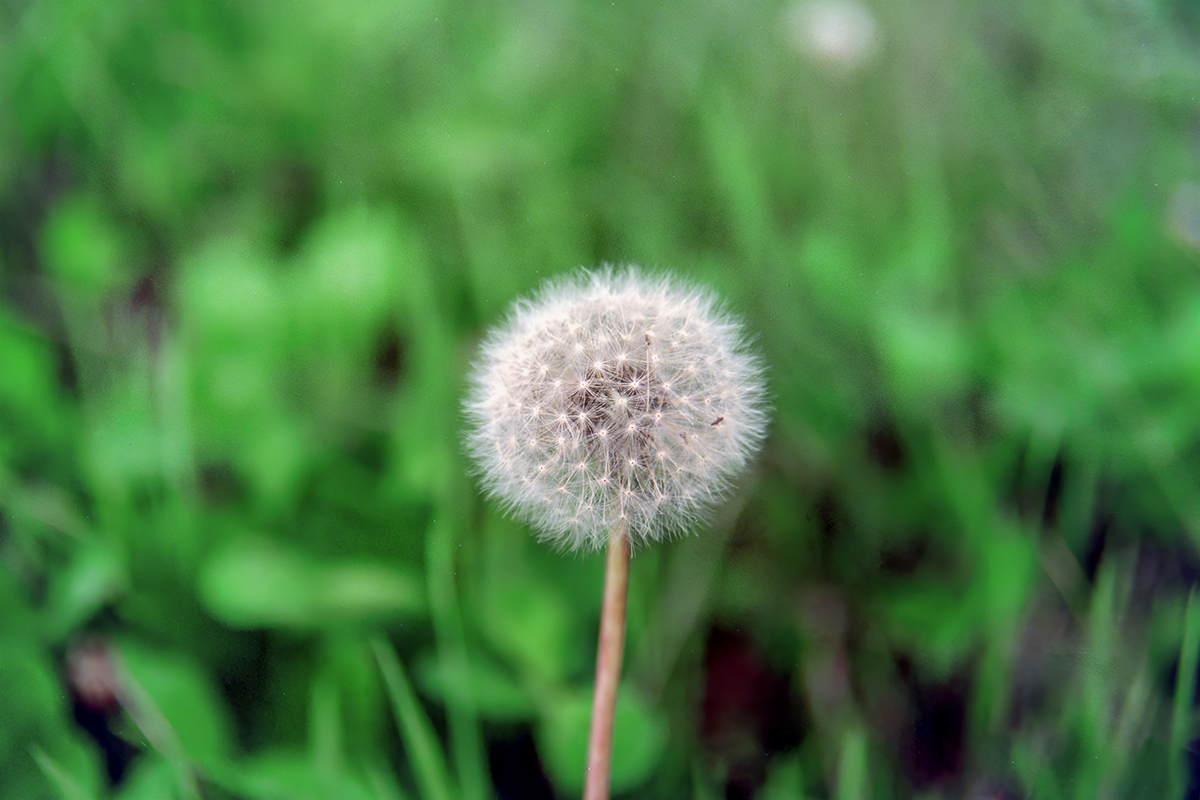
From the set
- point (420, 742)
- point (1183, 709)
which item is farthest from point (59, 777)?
point (1183, 709)

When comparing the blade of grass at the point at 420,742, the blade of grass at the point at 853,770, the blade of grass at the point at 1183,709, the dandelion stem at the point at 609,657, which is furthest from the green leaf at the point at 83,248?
the blade of grass at the point at 1183,709

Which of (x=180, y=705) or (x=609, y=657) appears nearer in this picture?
(x=609, y=657)

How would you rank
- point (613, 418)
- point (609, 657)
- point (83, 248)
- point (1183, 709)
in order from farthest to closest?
point (83, 248) → point (1183, 709) → point (613, 418) → point (609, 657)

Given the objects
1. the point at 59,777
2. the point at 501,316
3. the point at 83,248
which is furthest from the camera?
the point at 83,248

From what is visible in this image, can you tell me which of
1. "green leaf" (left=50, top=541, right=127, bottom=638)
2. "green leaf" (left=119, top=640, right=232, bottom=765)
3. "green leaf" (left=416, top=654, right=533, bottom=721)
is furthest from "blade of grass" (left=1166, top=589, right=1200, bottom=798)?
"green leaf" (left=50, top=541, right=127, bottom=638)

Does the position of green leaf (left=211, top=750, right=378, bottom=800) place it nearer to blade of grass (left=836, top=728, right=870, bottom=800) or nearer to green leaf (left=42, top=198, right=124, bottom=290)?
blade of grass (left=836, top=728, right=870, bottom=800)

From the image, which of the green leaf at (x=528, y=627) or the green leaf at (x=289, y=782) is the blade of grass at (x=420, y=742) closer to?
the green leaf at (x=289, y=782)

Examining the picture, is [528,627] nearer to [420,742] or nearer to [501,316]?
[420,742]
